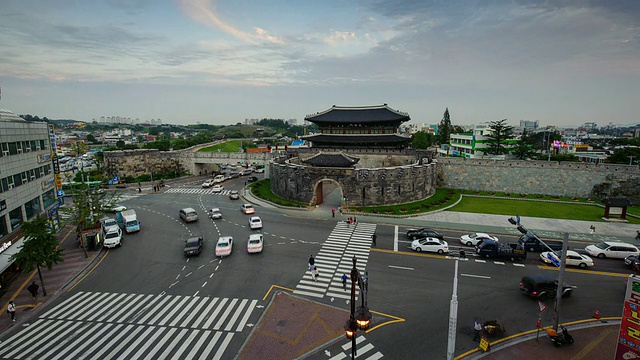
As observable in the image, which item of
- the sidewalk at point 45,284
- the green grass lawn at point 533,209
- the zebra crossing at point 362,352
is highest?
the green grass lawn at point 533,209

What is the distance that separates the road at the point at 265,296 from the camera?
1791 centimetres

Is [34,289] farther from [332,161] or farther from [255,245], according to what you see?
[332,161]

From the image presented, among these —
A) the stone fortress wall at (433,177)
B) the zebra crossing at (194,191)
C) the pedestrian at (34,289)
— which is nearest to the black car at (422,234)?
the stone fortress wall at (433,177)

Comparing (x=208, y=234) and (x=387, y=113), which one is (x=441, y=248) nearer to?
(x=208, y=234)

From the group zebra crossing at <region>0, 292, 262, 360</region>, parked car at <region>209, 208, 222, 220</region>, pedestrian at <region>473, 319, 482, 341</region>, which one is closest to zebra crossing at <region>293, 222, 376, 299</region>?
zebra crossing at <region>0, 292, 262, 360</region>

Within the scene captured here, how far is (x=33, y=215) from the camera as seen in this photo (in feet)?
104

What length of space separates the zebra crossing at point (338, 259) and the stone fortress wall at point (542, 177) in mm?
30290

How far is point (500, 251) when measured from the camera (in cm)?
2841

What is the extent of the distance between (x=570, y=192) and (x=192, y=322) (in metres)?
62.5

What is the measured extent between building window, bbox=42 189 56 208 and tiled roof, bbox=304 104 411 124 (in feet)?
138

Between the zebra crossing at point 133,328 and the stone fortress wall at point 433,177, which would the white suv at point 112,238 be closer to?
the zebra crossing at point 133,328

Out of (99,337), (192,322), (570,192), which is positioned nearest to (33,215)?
(99,337)

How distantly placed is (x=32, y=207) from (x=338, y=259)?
30.9m

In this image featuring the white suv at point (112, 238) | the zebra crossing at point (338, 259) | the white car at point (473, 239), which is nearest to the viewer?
the zebra crossing at point (338, 259)
